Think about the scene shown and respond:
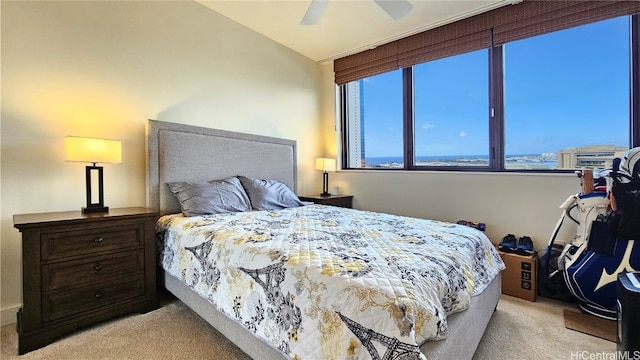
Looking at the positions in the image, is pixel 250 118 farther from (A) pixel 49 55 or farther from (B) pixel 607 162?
(B) pixel 607 162

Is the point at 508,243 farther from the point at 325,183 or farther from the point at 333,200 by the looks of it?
the point at 325,183

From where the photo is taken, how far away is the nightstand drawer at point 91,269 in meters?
1.80

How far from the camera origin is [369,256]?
4.66ft

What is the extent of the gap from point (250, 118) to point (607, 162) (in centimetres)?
→ 348

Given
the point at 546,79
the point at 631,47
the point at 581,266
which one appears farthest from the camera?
the point at 546,79

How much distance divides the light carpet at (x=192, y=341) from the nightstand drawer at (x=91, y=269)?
1.11 ft

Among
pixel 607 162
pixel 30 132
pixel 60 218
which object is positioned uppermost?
pixel 30 132

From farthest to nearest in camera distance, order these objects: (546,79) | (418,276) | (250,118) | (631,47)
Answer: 1. (250,118)
2. (546,79)
3. (631,47)
4. (418,276)

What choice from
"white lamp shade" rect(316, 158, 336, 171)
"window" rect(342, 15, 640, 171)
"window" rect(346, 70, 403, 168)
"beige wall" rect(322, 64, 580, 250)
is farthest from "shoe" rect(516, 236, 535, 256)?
"white lamp shade" rect(316, 158, 336, 171)

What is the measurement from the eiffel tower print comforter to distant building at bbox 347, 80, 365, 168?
2.23 m

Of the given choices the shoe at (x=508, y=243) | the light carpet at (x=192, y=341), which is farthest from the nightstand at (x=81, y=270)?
the shoe at (x=508, y=243)

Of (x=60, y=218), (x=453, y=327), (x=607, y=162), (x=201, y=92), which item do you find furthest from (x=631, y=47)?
(x=60, y=218)

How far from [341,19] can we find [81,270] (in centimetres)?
319

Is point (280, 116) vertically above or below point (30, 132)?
above
